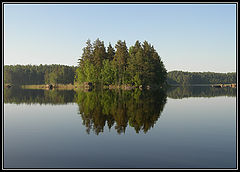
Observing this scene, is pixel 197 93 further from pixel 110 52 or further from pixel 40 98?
pixel 110 52

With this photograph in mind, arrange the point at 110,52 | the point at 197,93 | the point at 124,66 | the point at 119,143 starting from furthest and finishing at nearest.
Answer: the point at 110,52 < the point at 124,66 < the point at 197,93 < the point at 119,143

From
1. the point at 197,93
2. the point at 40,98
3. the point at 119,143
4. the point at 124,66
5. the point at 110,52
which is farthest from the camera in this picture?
the point at 110,52

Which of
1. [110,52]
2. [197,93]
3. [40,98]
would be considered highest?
[110,52]

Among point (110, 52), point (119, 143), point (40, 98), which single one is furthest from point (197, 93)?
point (119, 143)

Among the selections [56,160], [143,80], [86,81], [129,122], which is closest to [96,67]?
[86,81]

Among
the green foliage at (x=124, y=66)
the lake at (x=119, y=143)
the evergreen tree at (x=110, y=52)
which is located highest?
the evergreen tree at (x=110, y=52)

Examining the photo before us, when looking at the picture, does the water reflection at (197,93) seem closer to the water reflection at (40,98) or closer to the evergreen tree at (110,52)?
the water reflection at (40,98)

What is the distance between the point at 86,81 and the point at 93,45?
1890 centimetres

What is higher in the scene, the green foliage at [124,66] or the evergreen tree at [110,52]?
the evergreen tree at [110,52]

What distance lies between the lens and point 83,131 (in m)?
18.5

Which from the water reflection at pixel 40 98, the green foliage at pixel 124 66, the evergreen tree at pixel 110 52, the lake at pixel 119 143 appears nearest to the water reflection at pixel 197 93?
the green foliage at pixel 124 66

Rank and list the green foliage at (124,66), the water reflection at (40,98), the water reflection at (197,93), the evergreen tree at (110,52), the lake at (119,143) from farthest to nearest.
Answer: the evergreen tree at (110,52), the green foliage at (124,66), the water reflection at (197,93), the water reflection at (40,98), the lake at (119,143)

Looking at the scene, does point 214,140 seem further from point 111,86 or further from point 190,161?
point 111,86

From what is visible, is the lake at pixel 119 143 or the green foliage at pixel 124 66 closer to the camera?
the lake at pixel 119 143
